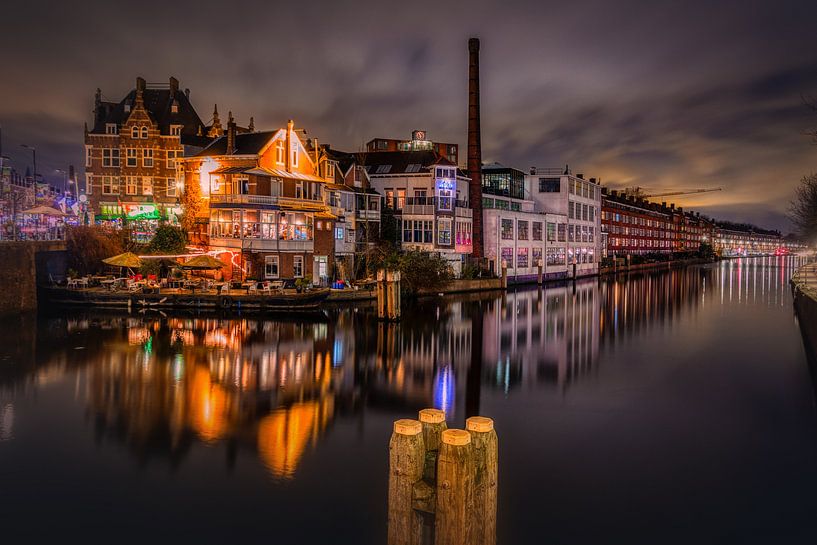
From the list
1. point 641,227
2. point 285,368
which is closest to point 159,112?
point 285,368

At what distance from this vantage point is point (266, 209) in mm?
44344

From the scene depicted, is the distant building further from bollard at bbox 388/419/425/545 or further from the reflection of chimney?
bollard at bbox 388/419/425/545

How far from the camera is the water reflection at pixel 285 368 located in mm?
16484

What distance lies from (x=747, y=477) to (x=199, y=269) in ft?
131

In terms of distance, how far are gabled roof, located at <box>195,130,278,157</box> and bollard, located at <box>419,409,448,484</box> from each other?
42.3 metres

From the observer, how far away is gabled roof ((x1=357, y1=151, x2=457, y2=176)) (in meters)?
56.6

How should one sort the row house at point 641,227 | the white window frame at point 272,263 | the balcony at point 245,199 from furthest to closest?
the row house at point 641,227, the white window frame at point 272,263, the balcony at point 245,199

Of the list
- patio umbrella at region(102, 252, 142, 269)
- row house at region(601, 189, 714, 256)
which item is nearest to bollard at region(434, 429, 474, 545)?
patio umbrella at region(102, 252, 142, 269)

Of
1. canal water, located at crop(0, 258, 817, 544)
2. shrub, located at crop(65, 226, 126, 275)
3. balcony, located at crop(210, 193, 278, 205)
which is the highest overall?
balcony, located at crop(210, 193, 278, 205)

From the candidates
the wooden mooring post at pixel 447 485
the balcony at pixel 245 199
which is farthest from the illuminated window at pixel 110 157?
the wooden mooring post at pixel 447 485

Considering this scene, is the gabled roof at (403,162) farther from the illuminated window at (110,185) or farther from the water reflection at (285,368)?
the illuminated window at (110,185)

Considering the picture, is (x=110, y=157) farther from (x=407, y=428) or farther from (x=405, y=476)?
(x=405, y=476)

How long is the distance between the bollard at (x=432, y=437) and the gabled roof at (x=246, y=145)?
139 feet

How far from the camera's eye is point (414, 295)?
49.8 metres
